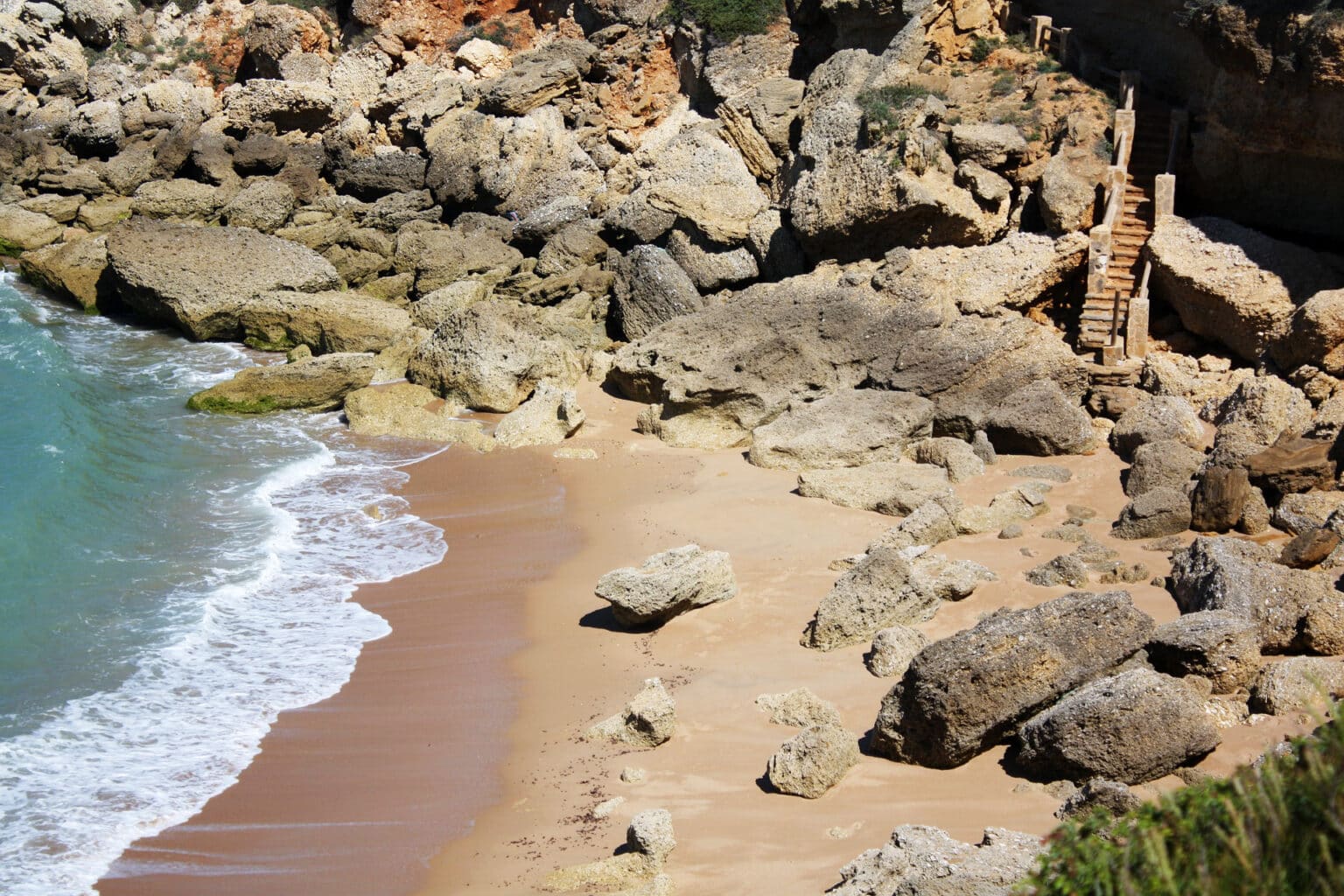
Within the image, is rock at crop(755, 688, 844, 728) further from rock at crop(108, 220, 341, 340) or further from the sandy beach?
rock at crop(108, 220, 341, 340)

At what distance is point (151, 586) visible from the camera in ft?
40.0

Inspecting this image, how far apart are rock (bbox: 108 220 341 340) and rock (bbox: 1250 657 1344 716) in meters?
17.5

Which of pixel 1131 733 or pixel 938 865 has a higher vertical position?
pixel 1131 733

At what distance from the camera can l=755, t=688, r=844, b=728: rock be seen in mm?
8359

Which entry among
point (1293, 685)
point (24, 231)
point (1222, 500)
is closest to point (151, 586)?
point (1293, 685)

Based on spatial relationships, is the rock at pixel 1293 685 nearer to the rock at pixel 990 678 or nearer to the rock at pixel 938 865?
the rock at pixel 990 678

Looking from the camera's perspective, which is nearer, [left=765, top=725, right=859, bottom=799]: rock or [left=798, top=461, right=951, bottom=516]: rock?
[left=765, top=725, right=859, bottom=799]: rock

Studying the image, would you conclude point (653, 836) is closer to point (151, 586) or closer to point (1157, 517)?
point (1157, 517)

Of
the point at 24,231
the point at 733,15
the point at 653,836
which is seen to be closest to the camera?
the point at 653,836

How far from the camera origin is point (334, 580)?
489 inches

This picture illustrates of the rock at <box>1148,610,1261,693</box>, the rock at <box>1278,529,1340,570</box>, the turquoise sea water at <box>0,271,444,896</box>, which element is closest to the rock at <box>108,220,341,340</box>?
the turquoise sea water at <box>0,271,444,896</box>

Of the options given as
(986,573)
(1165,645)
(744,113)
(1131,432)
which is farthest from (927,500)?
(744,113)

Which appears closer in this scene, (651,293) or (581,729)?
(581,729)

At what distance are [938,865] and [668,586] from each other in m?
4.85
